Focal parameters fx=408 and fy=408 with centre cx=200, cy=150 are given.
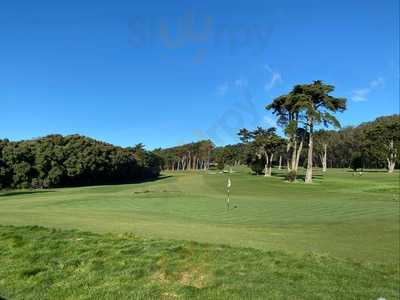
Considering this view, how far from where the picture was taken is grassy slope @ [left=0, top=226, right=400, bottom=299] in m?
6.78

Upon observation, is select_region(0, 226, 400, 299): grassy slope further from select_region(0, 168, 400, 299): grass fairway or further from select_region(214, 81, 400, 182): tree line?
select_region(214, 81, 400, 182): tree line

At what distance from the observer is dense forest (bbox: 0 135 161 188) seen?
66.1 m

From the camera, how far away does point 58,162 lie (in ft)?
234

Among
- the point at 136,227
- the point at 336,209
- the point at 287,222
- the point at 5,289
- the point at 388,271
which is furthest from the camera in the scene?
the point at 336,209

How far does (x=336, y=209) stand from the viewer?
2181 cm

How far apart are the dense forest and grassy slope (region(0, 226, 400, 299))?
61465 mm

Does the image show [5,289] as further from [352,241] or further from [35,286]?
[352,241]

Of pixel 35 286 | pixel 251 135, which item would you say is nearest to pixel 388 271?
pixel 35 286

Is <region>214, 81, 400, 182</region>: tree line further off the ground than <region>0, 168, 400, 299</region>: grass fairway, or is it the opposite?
<region>214, 81, 400, 182</region>: tree line

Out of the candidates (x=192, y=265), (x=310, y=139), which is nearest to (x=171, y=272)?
(x=192, y=265)

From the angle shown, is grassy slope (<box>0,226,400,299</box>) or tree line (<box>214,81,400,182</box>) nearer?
grassy slope (<box>0,226,400,299</box>)

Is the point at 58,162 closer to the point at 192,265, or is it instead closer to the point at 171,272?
the point at 192,265

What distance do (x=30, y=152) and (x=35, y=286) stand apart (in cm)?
6821

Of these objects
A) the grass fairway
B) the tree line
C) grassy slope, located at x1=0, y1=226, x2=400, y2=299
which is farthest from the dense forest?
grassy slope, located at x1=0, y1=226, x2=400, y2=299
